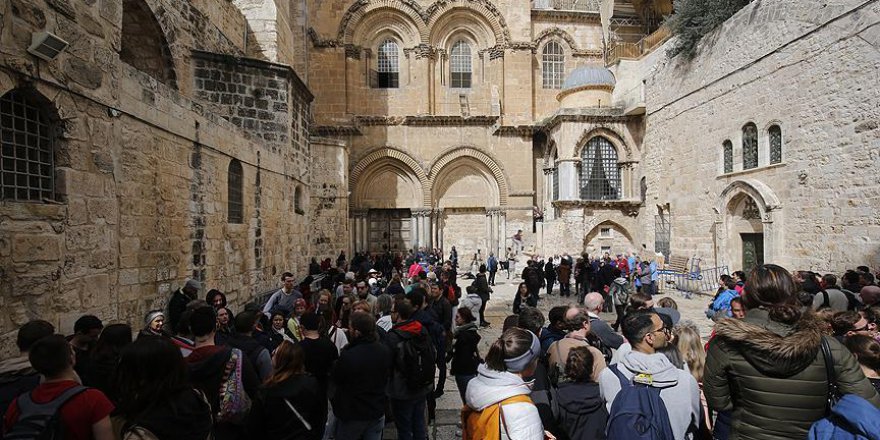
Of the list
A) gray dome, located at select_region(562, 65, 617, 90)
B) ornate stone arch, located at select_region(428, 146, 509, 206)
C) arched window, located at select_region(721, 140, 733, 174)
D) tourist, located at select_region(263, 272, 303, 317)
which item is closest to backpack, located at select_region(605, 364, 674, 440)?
tourist, located at select_region(263, 272, 303, 317)

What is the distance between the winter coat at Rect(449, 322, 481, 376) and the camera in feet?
14.8

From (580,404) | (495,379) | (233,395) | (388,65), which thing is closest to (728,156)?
(580,404)

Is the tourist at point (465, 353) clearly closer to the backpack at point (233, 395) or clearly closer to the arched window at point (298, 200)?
the backpack at point (233, 395)

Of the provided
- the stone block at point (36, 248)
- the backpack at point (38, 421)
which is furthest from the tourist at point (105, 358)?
the stone block at point (36, 248)

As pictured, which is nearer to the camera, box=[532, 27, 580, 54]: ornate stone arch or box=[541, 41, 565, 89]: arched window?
box=[532, 27, 580, 54]: ornate stone arch

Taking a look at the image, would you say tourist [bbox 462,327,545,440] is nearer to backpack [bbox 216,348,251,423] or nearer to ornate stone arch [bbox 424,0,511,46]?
backpack [bbox 216,348,251,423]

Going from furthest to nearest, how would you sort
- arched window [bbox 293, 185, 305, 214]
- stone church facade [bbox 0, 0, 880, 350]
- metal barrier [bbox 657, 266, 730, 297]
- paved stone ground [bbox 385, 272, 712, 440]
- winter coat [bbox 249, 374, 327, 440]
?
metal barrier [bbox 657, 266, 730, 297] → arched window [bbox 293, 185, 305, 214] → paved stone ground [bbox 385, 272, 712, 440] → stone church facade [bbox 0, 0, 880, 350] → winter coat [bbox 249, 374, 327, 440]

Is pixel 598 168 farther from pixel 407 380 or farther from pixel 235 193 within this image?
pixel 407 380

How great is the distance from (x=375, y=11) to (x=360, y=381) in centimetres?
2137

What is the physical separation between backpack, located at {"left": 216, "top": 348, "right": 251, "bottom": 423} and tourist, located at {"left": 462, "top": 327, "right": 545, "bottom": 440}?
4.84 feet

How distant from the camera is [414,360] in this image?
3826 millimetres

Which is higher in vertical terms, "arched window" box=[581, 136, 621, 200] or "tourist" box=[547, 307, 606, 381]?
"arched window" box=[581, 136, 621, 200]

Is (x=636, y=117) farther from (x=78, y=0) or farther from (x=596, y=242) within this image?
(x=78, y=0)

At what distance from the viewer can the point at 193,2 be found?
10.4 metres
